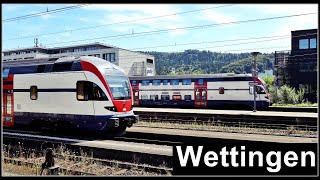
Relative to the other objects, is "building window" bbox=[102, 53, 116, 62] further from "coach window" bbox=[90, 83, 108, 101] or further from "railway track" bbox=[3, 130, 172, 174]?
"railway track" bbox=[3, 130, 172, 174]

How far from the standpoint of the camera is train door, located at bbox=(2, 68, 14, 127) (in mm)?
16720

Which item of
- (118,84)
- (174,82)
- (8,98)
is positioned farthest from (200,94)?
(8,98)

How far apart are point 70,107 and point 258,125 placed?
11.1 metres

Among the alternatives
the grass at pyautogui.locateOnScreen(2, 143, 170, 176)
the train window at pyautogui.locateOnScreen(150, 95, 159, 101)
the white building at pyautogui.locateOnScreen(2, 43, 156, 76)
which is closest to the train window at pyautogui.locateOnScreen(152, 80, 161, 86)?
the train window at pyautogui.locateOnScreen(150, 95, 159, 101)

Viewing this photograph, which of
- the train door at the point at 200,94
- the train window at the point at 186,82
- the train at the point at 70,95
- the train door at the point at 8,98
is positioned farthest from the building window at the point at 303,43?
the train door at the point at 8,98

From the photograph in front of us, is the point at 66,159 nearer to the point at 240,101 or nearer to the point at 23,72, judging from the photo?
the point at 23,72

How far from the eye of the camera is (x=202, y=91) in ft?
95.5

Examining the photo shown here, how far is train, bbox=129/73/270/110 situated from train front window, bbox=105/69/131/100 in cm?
1307

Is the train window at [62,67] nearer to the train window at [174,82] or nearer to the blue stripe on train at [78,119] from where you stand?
the blue stripe on train at [78,119]

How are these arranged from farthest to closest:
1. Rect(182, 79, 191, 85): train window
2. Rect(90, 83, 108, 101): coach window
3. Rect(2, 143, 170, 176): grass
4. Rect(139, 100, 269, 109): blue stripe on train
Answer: Rect(182, 79, 191, 85): train window → Rect(139, 100, 269, 109): blue stripe on train → Rect(90, 83, 108, 101): coach window → Rect(2, 143, 170, 176): grass

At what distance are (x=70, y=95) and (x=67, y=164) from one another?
460 centimetres

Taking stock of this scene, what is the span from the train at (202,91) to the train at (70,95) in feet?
45.3

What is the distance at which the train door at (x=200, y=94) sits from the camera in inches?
1141

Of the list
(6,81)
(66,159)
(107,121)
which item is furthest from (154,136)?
(6,81)
